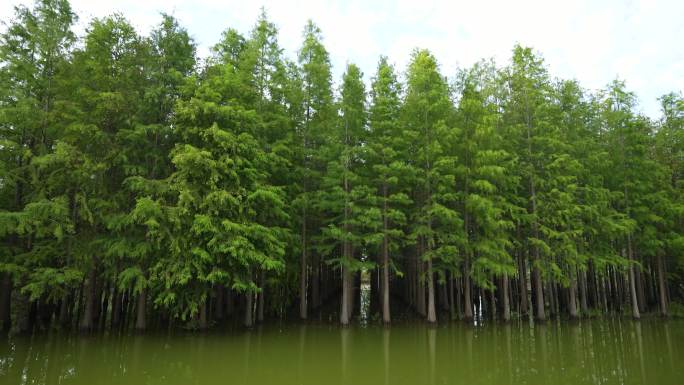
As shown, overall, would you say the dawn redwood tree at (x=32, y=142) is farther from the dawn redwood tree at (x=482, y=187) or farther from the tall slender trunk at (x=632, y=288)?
the tall slender trunk at (x=632, y=288)

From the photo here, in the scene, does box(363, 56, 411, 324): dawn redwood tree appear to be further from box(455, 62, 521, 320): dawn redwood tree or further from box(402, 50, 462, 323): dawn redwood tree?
box(455, 62, 521, 320): dawn redwood tree

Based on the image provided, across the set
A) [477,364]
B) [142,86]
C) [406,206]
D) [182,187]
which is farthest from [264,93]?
[477,364]

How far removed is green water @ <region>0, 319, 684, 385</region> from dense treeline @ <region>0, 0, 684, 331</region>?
6.73ft

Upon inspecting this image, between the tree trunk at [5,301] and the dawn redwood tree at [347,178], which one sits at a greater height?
the dawn redwood tree at [347,178]

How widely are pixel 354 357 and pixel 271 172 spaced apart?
443 inches

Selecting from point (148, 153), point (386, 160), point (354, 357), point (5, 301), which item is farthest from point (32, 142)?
point (354, 357)

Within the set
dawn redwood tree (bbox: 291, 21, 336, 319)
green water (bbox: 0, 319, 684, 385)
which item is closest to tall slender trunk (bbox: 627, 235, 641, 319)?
green water (bbox: 0, 319, 684, 385)

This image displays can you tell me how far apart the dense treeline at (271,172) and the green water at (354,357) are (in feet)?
6.73

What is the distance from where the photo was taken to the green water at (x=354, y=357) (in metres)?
9.43

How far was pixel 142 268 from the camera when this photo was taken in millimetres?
16500

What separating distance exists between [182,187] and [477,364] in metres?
12.4

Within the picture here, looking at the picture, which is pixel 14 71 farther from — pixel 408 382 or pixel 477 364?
pixel 477 364

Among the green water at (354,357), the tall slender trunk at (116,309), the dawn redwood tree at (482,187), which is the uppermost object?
the dawn redwood tree at (482,187)

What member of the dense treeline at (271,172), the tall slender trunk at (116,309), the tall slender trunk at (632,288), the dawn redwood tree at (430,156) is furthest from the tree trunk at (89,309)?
the tall slender trunk at (632,288)
